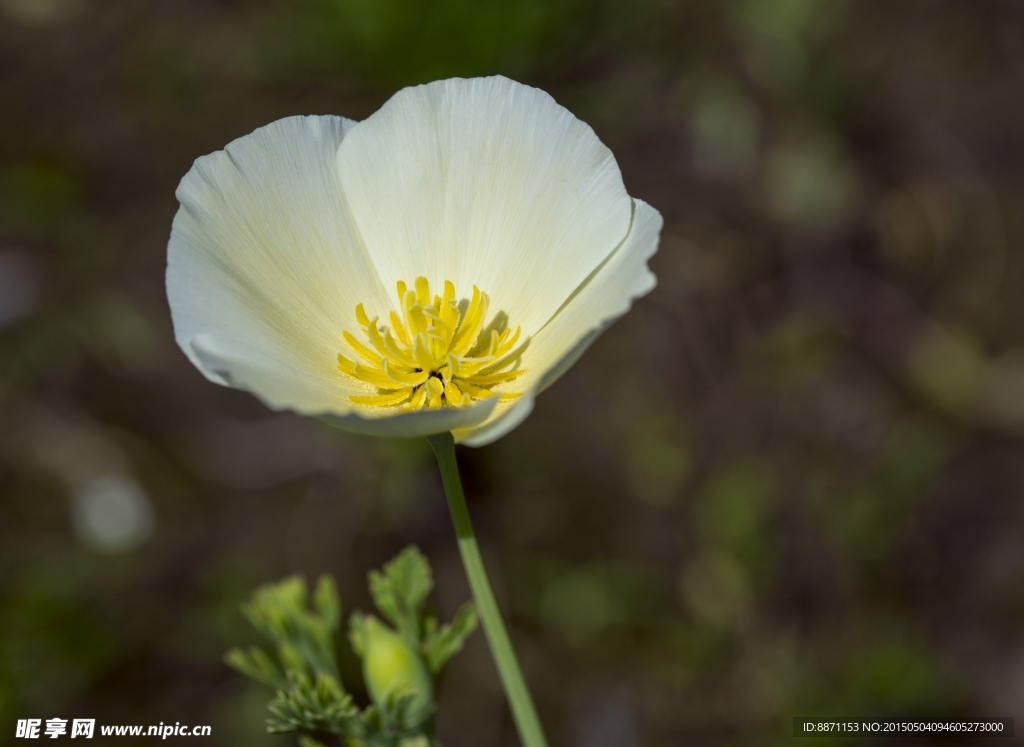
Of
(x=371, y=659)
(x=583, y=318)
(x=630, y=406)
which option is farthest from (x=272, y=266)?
(x=630, y=406)

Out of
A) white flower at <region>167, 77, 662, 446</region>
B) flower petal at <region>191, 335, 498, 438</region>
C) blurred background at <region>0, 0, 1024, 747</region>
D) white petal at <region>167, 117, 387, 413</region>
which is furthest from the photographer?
blurred background at <region>0, 0, 1024, 747</region>

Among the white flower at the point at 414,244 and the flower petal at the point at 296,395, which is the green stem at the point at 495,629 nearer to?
the flower petal at the point at 296,395

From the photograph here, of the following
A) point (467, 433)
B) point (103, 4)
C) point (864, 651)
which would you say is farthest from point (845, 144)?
point (103, 4)

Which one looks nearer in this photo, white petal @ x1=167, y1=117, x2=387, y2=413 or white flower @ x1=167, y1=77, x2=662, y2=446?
white petal @ x1=167, y1=117, x2=387, y2=413

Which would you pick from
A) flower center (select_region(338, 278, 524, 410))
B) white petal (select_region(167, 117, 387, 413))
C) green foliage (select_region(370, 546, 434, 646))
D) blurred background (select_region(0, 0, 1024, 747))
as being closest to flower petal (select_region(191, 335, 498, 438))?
white petal (select_region(167, 117, 387, 413))

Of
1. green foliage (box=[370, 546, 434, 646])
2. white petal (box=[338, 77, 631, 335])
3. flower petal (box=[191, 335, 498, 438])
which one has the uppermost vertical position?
white petal (box=[338, 77, 631, 335])

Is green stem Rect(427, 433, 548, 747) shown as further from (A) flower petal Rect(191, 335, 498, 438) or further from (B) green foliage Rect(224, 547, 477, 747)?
(B) green foliage Rect(224, 547, 477, 747)

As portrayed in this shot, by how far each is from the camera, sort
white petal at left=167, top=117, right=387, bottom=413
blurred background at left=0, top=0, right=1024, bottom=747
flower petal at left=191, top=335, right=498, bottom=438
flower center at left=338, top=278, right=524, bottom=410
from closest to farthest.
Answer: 1. flower petal at left=191, top=335, right=498, bottom=438
2. white petal at left=167, top=117, right=387, bottom=413
3. flower center at left=338, top=278, right=524, bottom=410
4. blurred background at left=0, top=0, right=1024, bottom=747
